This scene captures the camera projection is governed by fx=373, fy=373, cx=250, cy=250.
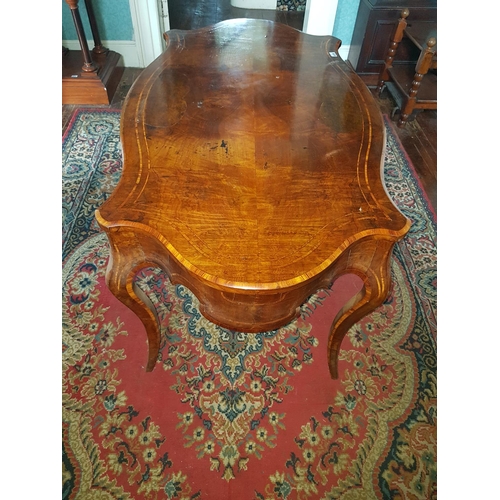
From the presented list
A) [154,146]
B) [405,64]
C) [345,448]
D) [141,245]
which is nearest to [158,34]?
[405,64]

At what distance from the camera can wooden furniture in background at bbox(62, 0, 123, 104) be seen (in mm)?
2506

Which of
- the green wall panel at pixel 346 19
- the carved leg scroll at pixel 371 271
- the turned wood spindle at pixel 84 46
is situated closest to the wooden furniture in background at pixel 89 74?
the turned wood spindle at pixel 84 46

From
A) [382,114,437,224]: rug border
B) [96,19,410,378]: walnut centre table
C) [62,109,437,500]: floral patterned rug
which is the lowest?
[62,109,437,500]: floral patterned rug

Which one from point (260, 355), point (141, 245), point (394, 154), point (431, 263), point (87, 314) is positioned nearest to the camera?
point (141, 245)

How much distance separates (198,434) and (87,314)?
0.68m

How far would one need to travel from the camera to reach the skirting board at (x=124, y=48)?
2.78 metres

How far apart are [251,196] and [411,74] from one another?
2.31 m

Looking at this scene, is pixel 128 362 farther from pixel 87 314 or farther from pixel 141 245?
pixel 141 245

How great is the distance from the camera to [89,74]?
2510 mm

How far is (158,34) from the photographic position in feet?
9.18

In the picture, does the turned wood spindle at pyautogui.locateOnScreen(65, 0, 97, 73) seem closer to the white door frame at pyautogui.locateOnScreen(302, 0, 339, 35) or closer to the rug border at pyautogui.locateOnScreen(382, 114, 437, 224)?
the white door frame at pyautogui.locateOnScreen(302, 0, 339, 35)

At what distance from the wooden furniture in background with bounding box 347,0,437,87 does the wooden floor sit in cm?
25

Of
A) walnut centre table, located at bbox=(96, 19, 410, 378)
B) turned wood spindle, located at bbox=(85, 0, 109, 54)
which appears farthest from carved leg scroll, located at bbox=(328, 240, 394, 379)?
turned wood spindle, located at bbox=(85, 0, 109, 54)

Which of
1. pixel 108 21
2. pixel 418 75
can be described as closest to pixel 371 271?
pixel 418 75
